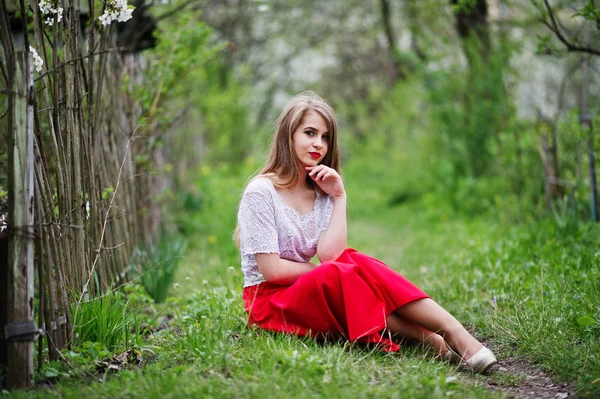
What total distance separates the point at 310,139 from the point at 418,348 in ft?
4.19

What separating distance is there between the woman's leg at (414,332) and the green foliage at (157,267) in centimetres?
151

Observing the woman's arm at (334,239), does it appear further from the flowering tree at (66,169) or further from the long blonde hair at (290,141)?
the flowering tree at (66,169)

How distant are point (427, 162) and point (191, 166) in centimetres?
430

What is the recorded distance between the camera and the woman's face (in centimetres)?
330

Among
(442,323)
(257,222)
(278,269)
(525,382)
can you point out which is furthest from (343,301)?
(525,382)

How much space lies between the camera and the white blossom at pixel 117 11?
9.10 feet

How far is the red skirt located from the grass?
0.27 feet

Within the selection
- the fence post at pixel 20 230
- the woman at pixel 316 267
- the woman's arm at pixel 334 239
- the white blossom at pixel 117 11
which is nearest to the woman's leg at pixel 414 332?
the woman at pixel 316 267

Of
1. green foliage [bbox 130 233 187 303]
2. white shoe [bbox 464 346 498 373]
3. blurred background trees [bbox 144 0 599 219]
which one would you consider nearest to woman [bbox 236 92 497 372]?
white shoe [bbox 464 346 498 373]

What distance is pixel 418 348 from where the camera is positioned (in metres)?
3.05

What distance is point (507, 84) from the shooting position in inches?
321

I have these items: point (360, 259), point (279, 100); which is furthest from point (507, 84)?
point (279, 100)

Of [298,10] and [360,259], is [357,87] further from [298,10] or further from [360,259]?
[360,259]

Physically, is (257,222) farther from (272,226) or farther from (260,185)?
(260,185)
